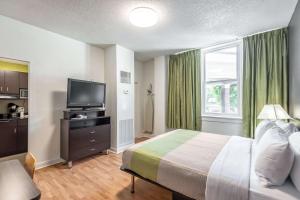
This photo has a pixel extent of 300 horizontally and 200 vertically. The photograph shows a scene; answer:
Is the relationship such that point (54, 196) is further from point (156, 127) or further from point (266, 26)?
point (266, 26)

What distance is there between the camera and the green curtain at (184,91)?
12.6ft

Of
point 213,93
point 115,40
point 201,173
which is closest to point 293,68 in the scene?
point 213,93

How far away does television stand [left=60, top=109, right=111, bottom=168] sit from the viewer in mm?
2855

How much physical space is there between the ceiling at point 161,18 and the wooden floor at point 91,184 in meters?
2.57

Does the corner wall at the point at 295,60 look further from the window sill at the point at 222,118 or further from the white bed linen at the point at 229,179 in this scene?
the white bed linen at the point at 229,179

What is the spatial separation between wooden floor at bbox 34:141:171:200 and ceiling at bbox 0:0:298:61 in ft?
8.44

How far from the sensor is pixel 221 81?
3654 millimetres

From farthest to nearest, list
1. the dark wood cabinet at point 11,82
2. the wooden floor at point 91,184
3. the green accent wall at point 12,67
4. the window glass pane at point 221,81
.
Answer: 1. the green accent wall at point 12,67
2. the dark wood cabinet at point 11,82
3. the window glass pane at point 221,81
4. the wooden floor at point 91,184

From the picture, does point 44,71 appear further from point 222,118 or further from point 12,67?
point 222,118

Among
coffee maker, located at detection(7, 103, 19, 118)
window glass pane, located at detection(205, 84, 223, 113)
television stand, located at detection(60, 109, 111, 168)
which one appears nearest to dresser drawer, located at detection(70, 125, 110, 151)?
television stand, located at detection(60, 109, 111, 168)

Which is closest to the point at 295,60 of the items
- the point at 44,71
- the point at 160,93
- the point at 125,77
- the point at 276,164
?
the point at 276,164

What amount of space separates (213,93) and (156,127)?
190cm

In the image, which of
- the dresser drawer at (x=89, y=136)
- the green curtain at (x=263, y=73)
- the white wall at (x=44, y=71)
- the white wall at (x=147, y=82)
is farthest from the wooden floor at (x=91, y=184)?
the green curtain at (x=263, y=73)

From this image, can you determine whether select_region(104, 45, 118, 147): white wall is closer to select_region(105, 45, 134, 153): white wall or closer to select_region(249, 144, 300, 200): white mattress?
select_region(105, 45, 134, 153): white wall
